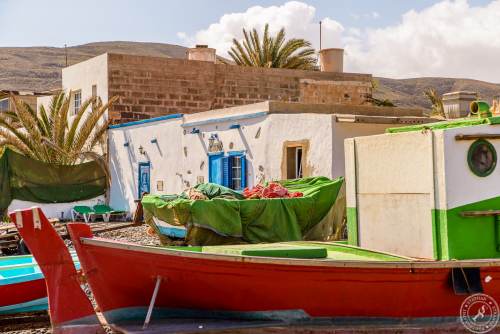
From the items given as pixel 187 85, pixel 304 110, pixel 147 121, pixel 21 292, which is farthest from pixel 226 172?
pixel 21 292

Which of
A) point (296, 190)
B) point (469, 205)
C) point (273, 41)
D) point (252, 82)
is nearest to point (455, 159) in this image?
point (469, 205)

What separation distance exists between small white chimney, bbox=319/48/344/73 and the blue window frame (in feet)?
32.9

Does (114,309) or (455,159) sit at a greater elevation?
(455,159)

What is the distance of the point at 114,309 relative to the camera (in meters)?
8.06

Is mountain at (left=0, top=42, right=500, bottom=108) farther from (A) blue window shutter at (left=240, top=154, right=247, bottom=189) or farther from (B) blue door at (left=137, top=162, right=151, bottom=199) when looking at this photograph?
(A) blue window shutter at (left=240, top=154, right=247, bottom=189)

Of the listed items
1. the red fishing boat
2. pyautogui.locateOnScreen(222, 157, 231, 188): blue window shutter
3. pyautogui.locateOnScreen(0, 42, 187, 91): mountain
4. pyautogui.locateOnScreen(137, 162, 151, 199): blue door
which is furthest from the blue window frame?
pyautogui.locateOnScreen(0, 42, 187, 91): mountain

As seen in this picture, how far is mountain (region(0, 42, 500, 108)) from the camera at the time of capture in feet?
322

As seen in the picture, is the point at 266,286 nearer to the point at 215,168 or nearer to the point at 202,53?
the point at 215,168

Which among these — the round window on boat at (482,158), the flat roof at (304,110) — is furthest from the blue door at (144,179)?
the round window on boat at (482,158)

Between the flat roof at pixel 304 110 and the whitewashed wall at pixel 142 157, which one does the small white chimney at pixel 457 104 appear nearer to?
the flat roof at pixel 304 110

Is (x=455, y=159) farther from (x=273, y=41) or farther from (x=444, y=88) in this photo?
(x=444, y=88)

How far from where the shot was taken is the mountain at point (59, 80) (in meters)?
98.2

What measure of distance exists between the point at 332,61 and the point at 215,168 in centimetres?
1041

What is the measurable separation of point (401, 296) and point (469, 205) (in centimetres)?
121
